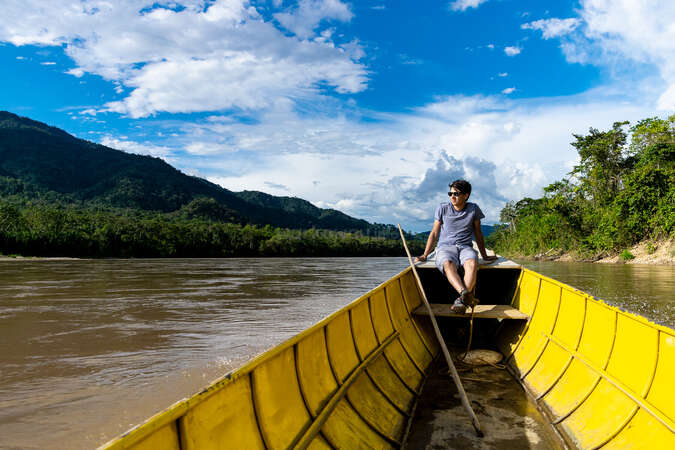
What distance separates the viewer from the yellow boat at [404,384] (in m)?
1.93

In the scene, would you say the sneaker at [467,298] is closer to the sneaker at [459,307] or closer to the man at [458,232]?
the sneaker at [459,307]

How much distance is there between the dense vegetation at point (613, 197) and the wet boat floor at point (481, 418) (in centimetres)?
3515

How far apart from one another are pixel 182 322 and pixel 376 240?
281 ft

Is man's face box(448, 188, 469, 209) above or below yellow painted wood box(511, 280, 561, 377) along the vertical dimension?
above

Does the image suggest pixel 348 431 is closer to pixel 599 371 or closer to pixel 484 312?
pixel 599 371

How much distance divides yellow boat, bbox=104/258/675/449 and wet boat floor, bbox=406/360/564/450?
0.03 m

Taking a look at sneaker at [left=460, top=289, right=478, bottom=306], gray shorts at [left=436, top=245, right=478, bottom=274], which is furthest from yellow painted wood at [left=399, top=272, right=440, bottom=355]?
sneaker at [left=460, top=289, right=478, bottom=306]

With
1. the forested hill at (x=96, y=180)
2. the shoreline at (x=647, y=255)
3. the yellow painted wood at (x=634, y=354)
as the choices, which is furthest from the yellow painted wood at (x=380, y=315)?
the forested hill at (x=96, y=180)

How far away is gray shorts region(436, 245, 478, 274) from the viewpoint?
5143 mm

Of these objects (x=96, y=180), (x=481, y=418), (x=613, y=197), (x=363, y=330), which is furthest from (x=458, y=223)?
(x=96, y=180)

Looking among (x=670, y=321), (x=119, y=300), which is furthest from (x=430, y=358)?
(x=119, y=300)

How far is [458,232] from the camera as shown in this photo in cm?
539

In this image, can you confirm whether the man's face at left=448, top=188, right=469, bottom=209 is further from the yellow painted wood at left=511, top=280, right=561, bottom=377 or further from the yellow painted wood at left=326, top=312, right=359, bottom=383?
the yellow painted wood at left=326, top=312, right=359, bottom=383

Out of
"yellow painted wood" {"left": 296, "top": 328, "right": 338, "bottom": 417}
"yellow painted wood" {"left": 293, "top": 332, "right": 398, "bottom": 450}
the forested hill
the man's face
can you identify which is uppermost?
the forested hill
